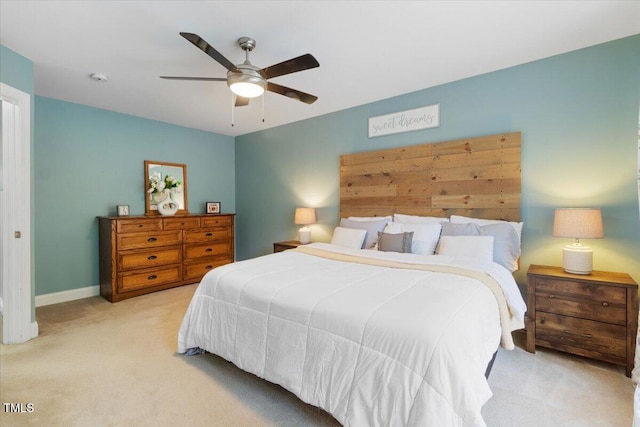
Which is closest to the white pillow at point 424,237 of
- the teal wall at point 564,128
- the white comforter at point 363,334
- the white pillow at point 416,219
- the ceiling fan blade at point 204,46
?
the white pillow at point 416,219

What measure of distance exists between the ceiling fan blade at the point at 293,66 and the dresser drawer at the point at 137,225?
2721mm

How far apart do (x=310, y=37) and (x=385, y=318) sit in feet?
6.95

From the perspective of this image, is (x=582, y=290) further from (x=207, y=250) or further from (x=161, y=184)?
(x=161, y=184)

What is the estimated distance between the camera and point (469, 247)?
2527 millimetres

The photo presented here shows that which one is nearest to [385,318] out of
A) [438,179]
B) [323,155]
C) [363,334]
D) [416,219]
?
[363,334]

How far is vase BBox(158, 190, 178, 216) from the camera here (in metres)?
4.27

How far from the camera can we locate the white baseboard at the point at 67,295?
3488mm

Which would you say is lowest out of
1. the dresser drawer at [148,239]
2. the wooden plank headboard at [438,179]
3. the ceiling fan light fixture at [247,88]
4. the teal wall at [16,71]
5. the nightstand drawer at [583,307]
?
the nightstand drawer at [583,307]

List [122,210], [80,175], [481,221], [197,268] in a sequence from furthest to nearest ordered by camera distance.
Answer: [197,268] < [122,210] < [80,175] < [481,221]

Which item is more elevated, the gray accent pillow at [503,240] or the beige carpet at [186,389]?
the gray accent pillow at [503,240]

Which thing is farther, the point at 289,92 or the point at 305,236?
the point at 305,236

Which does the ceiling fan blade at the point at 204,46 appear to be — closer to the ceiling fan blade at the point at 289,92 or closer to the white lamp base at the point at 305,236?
the ceiling fan blade at the point at 289,92

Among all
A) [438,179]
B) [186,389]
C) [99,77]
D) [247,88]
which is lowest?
[186,389]

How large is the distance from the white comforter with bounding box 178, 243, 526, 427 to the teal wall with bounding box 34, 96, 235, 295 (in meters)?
2.58
